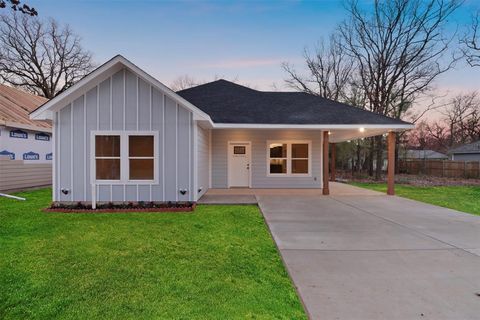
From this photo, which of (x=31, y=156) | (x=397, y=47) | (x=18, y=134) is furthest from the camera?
(x=397, y=47)

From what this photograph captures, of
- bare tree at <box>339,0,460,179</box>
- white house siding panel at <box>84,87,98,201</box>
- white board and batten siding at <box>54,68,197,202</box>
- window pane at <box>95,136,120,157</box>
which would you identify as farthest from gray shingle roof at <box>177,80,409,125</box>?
bare tree at <box>339,0,460,179</box>

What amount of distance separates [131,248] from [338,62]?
27.1 meters

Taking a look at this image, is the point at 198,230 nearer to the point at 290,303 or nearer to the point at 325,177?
the point at 290,303

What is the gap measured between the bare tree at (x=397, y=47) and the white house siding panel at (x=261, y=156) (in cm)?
1013

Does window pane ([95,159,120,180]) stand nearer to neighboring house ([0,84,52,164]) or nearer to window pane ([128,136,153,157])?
window pane ([128,136,153,157])

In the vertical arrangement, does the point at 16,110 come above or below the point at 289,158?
above

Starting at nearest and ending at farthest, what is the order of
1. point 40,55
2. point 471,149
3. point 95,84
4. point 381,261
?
1. point 381,261
2. point 95,84
3. point 40,55
4. point 471,149

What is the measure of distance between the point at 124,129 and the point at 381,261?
289 inches

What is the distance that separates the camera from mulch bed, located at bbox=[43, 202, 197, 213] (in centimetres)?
796

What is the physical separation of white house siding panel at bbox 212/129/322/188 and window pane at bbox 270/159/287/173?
28 centimetres

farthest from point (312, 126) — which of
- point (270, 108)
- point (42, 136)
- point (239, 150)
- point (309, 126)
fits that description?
point (42, 136)

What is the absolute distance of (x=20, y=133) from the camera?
1233 cm

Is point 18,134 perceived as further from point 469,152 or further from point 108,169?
point 469,152

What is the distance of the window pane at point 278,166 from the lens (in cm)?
1290
